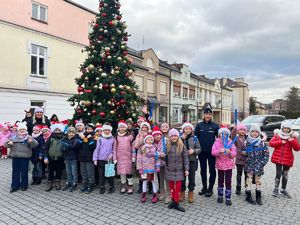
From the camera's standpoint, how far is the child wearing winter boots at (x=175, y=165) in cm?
525

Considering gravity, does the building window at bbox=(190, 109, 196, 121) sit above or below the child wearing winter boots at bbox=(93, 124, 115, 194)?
above

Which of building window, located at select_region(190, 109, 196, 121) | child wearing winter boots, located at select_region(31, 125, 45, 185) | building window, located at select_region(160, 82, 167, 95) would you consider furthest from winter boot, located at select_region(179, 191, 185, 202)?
building window, located at select_region(190, 109, 196, 121)

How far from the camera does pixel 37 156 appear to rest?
22.6 ft

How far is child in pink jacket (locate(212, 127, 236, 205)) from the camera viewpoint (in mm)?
5465

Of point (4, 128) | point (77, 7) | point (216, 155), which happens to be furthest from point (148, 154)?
point (77, 7)

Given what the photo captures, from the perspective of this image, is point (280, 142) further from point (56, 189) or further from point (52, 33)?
point (52, 33)

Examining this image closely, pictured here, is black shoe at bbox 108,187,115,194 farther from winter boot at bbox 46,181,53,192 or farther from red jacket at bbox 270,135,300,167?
red jacket at bbox 270,135,300,167

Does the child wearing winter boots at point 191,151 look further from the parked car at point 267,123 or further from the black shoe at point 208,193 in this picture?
the parked car at point 267,123

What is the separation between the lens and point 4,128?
11.1m

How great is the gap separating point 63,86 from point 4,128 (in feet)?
24.7

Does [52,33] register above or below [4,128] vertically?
above

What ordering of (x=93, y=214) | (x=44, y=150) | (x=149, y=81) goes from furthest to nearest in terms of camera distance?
(x=149, y=81)
(x=44, y=150)
(x=93, y=214)

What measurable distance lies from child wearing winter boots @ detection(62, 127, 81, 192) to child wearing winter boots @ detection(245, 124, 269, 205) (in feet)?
13.0

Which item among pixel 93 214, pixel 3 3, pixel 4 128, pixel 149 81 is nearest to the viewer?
pixel 93 214
